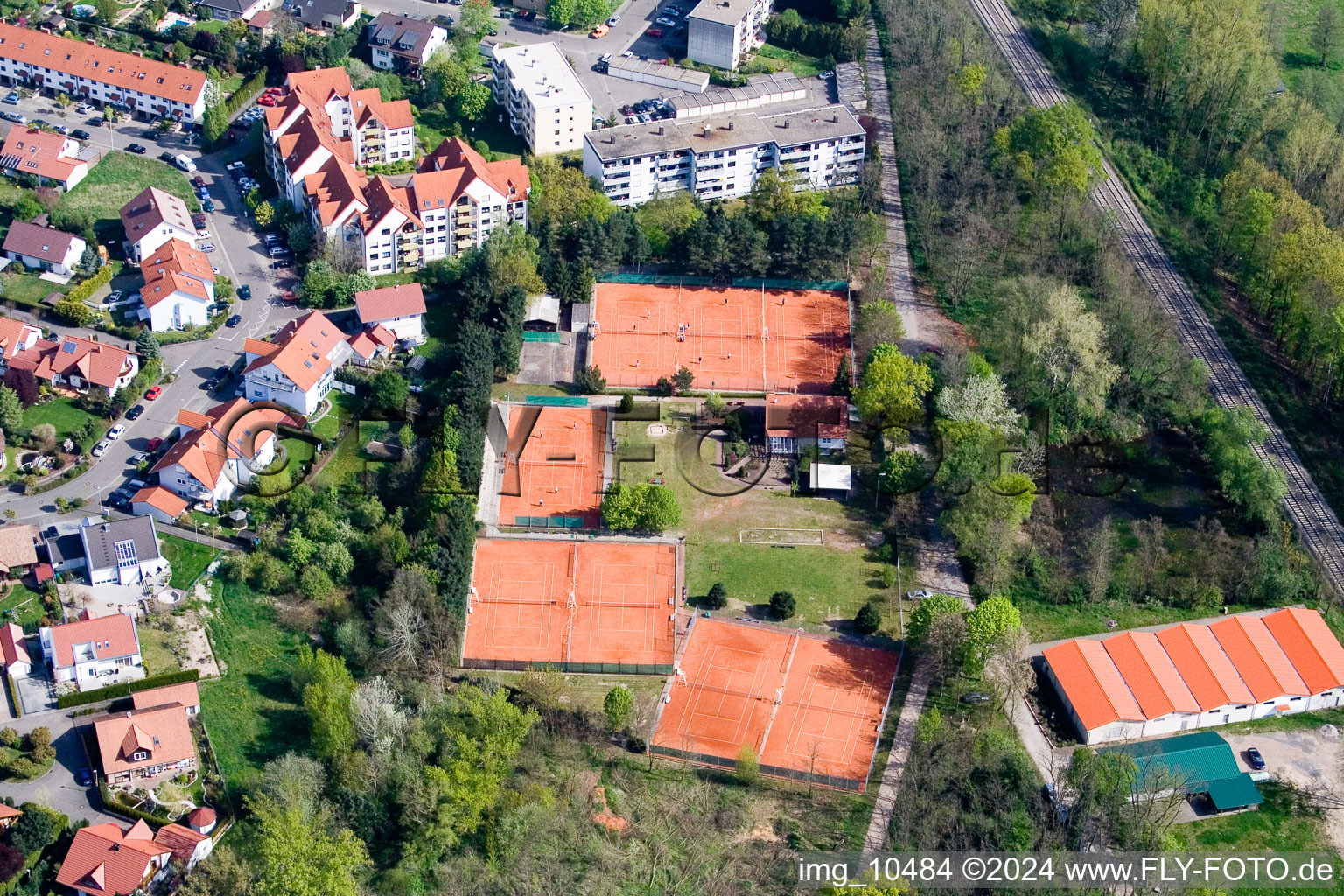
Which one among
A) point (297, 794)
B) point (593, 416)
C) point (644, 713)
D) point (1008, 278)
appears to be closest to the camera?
point (297, 794)

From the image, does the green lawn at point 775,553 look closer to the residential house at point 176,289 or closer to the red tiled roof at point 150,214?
the residential house at point 176,289

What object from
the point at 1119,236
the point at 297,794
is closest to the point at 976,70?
the point at 1119,236

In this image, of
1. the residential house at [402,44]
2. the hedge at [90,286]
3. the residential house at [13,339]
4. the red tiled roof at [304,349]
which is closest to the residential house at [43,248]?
the hedge at [90,286]

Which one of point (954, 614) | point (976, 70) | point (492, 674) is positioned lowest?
point (492, 674)

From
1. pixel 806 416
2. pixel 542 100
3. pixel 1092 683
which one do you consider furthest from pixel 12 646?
pixel 542 100

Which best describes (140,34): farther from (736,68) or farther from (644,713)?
(644,713)

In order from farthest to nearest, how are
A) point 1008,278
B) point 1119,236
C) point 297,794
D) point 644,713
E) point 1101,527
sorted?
1. point 1119,236
2. point 1008,278
3. point 1101,527
4. point 644,713
5. point 297,794

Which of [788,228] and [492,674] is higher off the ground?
[788,228]
